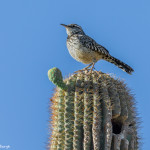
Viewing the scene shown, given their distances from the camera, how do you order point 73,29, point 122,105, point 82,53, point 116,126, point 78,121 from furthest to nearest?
point 73,29 < point 82,53 < point 116,126 < point 122,105 < point 78,121

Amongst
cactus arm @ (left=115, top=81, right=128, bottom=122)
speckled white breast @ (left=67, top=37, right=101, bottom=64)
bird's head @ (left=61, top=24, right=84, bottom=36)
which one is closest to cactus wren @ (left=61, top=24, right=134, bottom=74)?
speckled white breast @ (left=67, top=37, right=101, bottom=64)

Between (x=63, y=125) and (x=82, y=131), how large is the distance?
256mm

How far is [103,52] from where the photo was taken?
6691 mm

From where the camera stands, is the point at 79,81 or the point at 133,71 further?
the point at 133,71

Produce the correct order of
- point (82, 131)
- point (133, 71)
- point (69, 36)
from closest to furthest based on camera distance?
point (82, 131) → point (133, 71) → point (69, 36)

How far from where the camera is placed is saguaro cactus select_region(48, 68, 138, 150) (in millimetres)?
4152

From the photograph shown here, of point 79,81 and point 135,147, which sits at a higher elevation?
point 79,81

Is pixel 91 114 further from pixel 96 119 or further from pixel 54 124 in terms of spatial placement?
pixel 54 124

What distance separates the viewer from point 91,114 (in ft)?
13.9

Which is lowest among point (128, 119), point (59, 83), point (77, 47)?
point (128, 119)

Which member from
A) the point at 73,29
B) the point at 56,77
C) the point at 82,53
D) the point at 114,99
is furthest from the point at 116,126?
the point at 73,29

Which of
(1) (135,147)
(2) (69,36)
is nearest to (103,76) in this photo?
(1) (135,147)

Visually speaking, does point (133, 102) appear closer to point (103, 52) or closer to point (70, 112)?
point (70, 112)

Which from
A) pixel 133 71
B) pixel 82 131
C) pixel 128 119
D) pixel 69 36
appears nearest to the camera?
pixel 82 131
